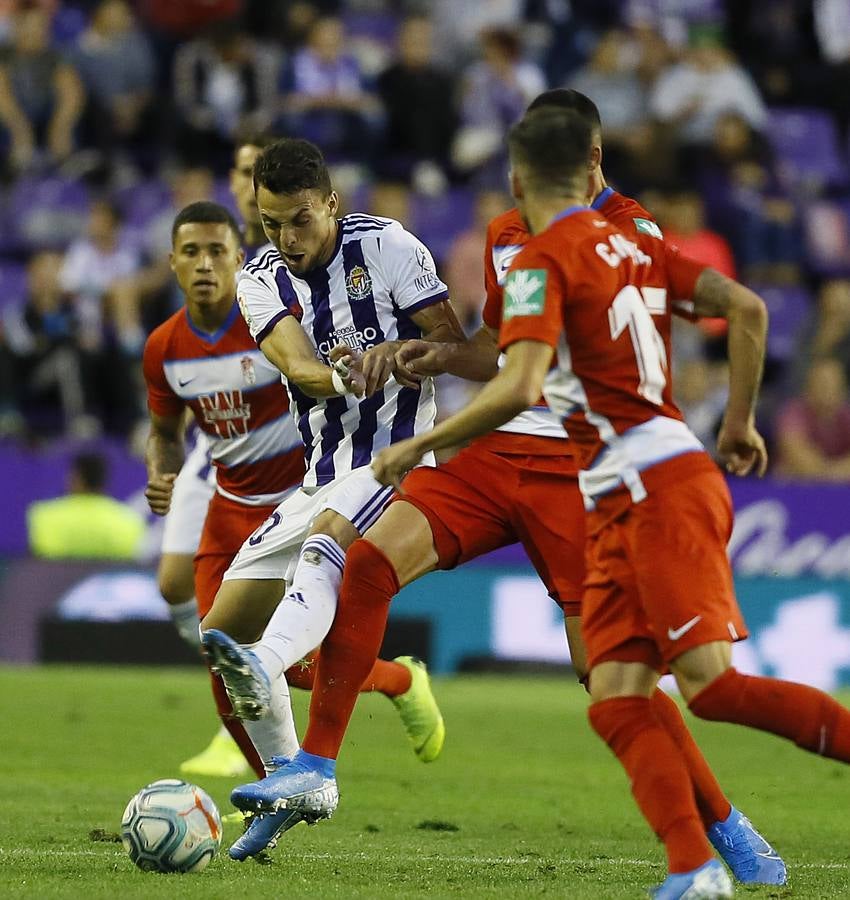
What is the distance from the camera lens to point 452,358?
19.7 ft

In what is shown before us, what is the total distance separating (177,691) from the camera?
12234 mm

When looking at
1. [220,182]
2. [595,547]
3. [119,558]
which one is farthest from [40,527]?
[595,547]

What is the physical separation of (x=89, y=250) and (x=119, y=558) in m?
3.54

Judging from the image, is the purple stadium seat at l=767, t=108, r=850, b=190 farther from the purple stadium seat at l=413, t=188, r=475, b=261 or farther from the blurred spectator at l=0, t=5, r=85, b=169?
the blurred spectator at l=0, t=5, r=85, b=169

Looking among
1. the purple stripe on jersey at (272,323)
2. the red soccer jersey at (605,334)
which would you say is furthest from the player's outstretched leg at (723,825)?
the purple stripe on jersey at (272,323)

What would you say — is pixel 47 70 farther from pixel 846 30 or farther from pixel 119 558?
pixel 846 30

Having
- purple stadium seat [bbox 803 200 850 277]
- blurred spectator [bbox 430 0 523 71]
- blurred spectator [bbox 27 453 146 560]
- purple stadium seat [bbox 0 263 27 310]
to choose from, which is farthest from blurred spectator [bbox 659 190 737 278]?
purple stadium seat [bbox 0 263 27 310]

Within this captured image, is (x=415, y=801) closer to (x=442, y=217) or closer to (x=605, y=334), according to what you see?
(x=605, y=334)

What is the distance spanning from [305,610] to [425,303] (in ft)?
4.07

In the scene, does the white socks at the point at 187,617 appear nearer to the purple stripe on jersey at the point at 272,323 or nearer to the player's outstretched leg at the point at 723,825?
the purple stripe on jersey at the point at 272,323

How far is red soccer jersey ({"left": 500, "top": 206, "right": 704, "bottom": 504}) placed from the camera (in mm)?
4868

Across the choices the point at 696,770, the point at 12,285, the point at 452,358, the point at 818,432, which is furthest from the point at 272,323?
the point at 12,285

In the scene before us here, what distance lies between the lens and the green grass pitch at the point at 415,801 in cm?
545

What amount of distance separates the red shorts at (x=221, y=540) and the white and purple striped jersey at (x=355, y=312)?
1113 millimetres
